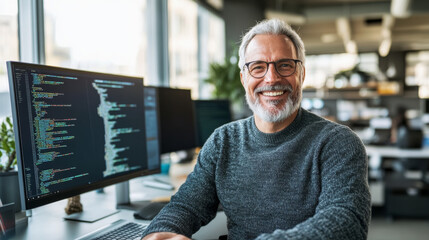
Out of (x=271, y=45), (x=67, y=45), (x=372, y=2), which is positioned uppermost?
(x=372, y=2)

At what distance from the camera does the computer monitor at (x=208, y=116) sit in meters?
2.57

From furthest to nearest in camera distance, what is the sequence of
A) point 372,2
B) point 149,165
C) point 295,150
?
1. point 372,2
2. point 149,165
3. point 295,150

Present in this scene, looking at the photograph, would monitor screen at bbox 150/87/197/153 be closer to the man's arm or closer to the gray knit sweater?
the gray knit sweater

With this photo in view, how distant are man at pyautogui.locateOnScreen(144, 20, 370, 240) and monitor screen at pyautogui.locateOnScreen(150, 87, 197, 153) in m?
0.77

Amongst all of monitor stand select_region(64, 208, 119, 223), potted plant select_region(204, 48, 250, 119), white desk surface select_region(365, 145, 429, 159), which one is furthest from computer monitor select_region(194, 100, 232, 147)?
white desk surface select_region(365, 145, 429, 159)

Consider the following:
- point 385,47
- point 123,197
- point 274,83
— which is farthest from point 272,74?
point 385,47

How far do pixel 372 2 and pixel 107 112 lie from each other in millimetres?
7699

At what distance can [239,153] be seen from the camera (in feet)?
4.50

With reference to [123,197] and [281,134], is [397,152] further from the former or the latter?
[123,197]

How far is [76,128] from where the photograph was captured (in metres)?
1.25

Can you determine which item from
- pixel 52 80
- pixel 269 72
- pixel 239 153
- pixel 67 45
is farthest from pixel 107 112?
pixel 67 45

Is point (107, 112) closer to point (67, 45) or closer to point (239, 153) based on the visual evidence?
point (239, 153)

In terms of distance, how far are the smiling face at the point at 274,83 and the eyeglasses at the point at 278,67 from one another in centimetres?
1

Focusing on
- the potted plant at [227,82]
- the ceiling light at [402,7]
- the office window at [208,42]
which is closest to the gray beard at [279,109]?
the potted plant at [227,82]
